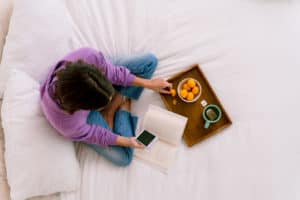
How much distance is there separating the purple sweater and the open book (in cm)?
12

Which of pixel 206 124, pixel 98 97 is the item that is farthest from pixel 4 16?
pixel 206 124

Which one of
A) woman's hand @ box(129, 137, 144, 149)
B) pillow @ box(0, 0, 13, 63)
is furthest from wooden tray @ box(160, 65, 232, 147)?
pillow @ box(0, 0, 13, 63)

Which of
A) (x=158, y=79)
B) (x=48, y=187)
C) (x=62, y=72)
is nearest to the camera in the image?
(x=62, y=72)

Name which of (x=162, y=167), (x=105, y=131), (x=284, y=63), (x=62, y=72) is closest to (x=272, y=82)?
(x=284, y=63)

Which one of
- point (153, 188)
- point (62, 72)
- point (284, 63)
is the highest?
point (62, 72)

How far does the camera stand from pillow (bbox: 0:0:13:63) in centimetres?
123

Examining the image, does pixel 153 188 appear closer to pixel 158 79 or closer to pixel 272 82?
pixel 158 79

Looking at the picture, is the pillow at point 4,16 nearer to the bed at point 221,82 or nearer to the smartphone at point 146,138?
the bed at point 221,82

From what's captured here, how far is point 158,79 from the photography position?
4.09 feet

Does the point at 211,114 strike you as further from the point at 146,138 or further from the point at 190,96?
the point at 146,138

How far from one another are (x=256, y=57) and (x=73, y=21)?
25.6 inches

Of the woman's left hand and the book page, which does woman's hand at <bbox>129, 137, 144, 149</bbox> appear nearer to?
the book page

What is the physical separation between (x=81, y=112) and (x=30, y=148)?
19cm

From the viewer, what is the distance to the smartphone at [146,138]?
1215mm
